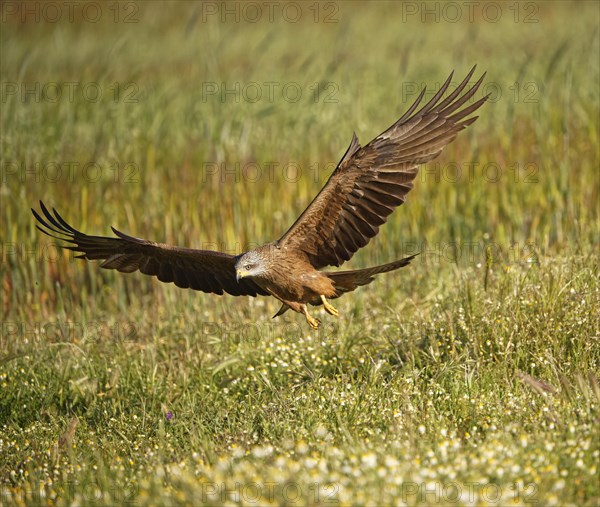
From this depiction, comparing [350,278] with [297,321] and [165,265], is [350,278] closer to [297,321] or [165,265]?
[297,321]

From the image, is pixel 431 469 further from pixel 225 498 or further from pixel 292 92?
pixel 292 92

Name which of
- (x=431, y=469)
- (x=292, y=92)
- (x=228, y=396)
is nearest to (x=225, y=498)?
(x=431, y=469)

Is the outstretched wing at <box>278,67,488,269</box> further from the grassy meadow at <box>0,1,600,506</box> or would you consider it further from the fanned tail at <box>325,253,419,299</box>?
the grassy meadow at <box>0,1,600,506</box>

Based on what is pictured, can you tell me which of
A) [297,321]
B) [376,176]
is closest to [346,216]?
[376,176]

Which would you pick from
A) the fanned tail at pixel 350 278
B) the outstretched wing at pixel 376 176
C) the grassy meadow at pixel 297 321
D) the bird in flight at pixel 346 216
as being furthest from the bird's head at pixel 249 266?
the grassy meadow at pixel 297 321

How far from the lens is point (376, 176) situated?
17.6 ft

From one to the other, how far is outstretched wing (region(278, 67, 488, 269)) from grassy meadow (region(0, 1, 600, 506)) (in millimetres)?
711

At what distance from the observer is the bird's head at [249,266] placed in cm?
526

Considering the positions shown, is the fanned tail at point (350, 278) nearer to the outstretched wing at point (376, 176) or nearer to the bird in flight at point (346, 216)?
the bird in flight at point (346, 216)

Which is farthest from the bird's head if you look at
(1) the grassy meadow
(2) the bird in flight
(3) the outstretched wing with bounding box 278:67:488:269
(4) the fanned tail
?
(1) the grassy meadow

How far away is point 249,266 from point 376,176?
2.99 ft

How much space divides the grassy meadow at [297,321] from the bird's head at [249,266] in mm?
648

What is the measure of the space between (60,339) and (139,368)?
0.97 m

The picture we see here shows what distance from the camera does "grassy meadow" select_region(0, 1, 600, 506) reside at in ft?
12.6
